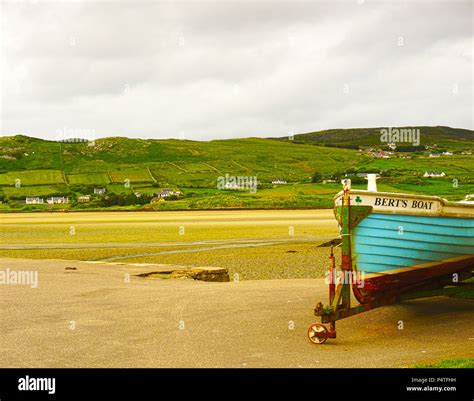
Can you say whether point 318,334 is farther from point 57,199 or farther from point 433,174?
point 433,174

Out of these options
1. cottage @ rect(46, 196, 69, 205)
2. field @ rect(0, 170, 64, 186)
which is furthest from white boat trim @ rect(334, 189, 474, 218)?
field @ rect(0, 170, 64, 186)

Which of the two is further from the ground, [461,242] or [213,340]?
[461,242]

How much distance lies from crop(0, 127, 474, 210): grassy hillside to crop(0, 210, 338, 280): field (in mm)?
27995

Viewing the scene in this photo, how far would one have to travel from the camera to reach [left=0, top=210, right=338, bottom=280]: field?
2981cm

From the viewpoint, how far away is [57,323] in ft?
47.2

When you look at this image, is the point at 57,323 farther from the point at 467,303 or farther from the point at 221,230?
the point at 221,230

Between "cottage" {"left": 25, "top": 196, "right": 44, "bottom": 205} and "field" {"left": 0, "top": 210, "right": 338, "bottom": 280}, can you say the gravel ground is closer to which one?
"field" {"left": 0, "top": 210, "right": 338, "bottom": 280}

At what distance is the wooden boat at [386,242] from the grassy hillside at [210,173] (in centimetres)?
6188

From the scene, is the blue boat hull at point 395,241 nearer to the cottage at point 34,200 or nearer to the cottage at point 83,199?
the cottage at point 83,199

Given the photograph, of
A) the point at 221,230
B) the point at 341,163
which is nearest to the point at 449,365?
the point at 221,230

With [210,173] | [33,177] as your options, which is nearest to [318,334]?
[210,173]
